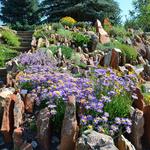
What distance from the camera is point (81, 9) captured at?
2395 centimetres

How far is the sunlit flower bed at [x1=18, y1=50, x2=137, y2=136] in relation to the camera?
5180 millimetres

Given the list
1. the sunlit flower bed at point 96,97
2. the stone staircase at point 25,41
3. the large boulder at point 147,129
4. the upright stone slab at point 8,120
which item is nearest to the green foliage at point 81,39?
the stone staircase at point 25,41

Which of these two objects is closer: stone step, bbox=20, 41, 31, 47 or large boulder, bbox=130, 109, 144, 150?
large boulder, bbox=130, 109, 144, 150

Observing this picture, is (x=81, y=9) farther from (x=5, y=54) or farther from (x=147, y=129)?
(x=147, y=129)

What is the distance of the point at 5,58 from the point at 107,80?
25.3ft

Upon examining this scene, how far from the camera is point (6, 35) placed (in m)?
16.2

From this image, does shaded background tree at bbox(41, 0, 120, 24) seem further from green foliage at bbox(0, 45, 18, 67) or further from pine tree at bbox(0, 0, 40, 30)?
green foliage at bbox(0, 45, 18, 67)

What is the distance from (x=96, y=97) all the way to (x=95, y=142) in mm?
1235

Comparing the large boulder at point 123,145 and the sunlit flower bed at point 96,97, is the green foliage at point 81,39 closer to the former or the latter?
the sunlit flower bed at point 96,97

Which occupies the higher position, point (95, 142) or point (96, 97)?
point (96, 97)

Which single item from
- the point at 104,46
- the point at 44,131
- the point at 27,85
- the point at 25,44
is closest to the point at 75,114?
the point at 44,131

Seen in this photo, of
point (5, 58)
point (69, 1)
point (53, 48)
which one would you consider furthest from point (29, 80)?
point (69, 1)

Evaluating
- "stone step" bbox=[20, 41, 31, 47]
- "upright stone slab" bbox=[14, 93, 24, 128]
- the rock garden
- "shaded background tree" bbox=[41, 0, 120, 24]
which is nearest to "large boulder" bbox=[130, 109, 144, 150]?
the rock garden

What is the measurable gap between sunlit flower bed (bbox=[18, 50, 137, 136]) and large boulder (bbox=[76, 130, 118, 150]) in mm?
349
